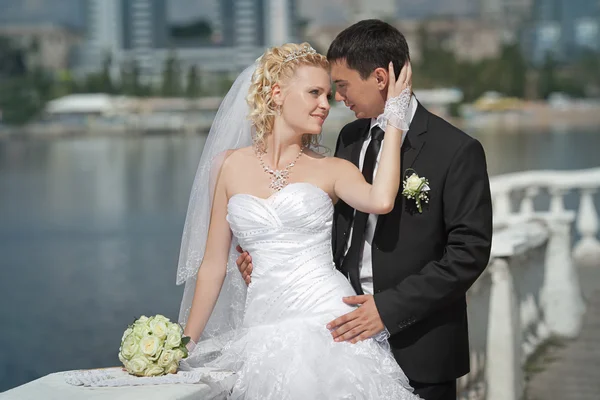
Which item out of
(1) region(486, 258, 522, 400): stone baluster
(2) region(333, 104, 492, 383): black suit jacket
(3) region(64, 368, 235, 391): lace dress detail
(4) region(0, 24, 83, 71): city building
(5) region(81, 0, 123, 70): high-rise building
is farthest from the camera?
(5) region(81, 0, 123, 70): high-rise building

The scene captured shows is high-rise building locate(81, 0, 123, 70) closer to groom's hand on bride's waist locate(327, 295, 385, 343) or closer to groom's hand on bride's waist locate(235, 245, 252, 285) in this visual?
groom's hand on bride's waist locate(235, 245, 252, 285)

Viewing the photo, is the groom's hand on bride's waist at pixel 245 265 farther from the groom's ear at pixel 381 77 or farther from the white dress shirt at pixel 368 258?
the groom's ear at pixel 381 77

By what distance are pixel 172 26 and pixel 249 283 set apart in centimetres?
3866

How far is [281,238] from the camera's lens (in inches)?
113

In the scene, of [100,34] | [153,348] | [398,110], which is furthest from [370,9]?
[153,348]

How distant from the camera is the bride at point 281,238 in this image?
2.68m

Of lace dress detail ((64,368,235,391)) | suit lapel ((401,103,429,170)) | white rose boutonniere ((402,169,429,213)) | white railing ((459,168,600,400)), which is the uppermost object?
suit lapel ((401,103,429,170))

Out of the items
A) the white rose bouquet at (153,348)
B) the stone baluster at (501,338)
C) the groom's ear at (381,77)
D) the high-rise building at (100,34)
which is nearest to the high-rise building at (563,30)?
the high-rise building at (100,34)

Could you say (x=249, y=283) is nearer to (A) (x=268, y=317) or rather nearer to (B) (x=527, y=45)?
(A) (x=268, y=317)

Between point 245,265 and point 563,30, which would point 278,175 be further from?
point 563,30

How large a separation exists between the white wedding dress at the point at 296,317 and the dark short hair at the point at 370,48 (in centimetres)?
40

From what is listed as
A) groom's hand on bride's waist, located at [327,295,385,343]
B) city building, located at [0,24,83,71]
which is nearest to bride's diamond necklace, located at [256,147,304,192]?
groom's hand on bride's waist, located at [327,295,385,343]

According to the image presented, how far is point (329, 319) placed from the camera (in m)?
2.76

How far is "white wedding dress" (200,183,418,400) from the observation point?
265 centimetres
